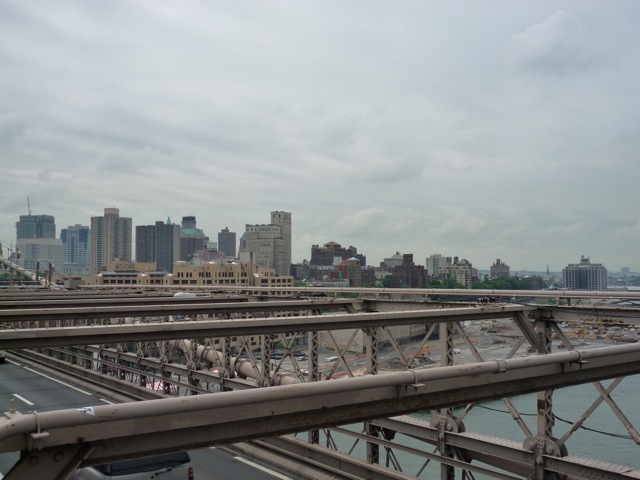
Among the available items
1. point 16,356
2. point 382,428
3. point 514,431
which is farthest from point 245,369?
point 514,431

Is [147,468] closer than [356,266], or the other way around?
[147,468]

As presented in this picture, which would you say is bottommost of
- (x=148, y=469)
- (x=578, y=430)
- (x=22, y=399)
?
(x=578, y=430)

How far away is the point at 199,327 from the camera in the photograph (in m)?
7.79

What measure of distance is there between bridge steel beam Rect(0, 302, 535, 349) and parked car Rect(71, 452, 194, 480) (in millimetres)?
3037

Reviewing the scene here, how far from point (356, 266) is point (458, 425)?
156415 mm

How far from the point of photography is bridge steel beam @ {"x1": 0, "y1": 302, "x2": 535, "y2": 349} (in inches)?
278

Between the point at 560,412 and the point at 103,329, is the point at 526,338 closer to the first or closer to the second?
the point at 103,329

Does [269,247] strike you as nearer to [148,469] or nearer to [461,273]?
[461,273]

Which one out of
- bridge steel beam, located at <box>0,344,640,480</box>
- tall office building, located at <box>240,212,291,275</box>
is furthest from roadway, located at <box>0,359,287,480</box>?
tall office building, located at <box>240,212,291,275</box>

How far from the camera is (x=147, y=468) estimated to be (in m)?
11.0

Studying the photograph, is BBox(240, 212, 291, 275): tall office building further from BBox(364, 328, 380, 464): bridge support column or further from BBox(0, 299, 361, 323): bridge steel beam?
BBox(364, 328, 380, 464): bridge support column

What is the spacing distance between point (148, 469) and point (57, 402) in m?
8.66

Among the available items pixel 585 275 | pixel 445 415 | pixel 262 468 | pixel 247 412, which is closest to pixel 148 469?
pixel 262 468

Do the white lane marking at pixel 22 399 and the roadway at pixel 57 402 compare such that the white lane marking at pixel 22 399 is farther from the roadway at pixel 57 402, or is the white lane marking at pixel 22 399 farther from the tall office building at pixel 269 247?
the tall office building at pixel 269 247
